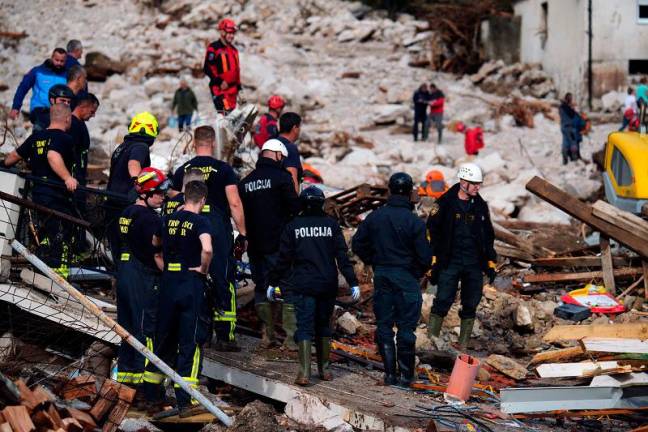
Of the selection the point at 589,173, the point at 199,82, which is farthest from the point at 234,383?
the point at 199,82

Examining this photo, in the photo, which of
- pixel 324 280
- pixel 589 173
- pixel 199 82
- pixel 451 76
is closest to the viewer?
pixel 324 280

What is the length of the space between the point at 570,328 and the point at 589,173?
14.0m

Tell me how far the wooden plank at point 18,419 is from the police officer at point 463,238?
4867 millimetres

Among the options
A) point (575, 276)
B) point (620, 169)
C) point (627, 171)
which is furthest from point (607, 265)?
point (620, 169)

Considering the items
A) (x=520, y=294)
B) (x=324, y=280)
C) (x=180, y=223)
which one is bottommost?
(x=520, y=294)

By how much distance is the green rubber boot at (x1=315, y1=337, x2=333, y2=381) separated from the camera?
9445 mm

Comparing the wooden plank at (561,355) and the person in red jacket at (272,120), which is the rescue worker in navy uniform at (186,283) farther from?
the person in red jacket at (272,120)

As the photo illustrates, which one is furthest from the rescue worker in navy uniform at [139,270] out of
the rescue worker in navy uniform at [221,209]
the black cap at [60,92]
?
the black cap at [60,92]

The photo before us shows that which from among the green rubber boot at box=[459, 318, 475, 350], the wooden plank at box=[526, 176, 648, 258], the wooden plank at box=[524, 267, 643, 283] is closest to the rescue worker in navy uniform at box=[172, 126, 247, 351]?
the green rubber boot at box=[459, 318, 475, 350]

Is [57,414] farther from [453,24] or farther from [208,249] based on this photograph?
[453,24]

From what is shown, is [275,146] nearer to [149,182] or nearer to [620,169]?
[149,182]

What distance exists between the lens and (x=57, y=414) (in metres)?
7.51

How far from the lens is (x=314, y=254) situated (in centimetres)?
928

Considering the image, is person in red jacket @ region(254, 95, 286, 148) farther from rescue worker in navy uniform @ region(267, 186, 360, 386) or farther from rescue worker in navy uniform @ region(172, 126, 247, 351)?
rescue worker in navy uniform @ region(267, 186, 360, 386)
